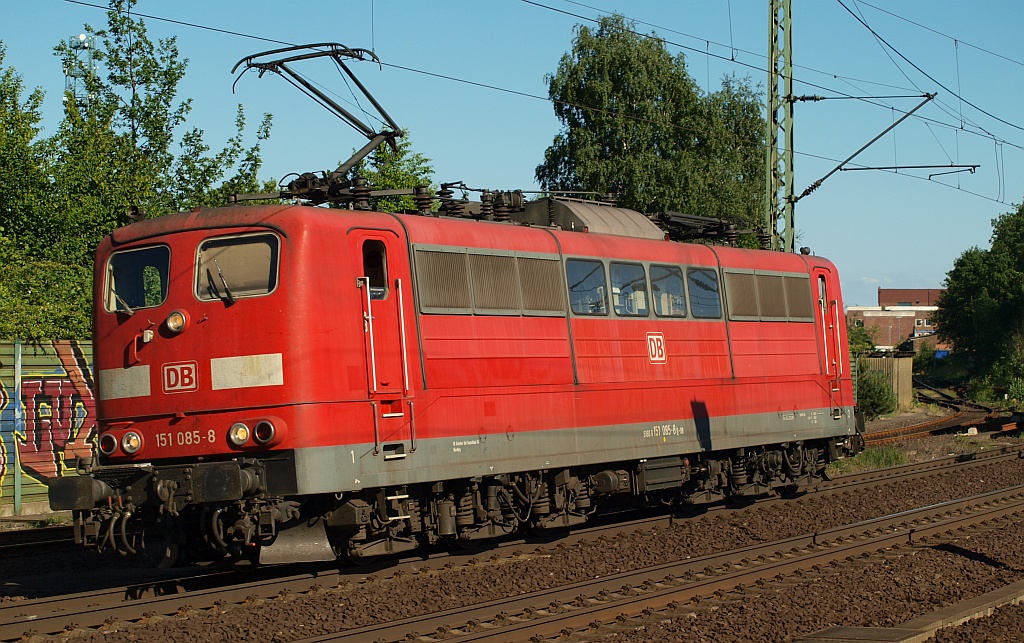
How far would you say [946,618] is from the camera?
8.58 m

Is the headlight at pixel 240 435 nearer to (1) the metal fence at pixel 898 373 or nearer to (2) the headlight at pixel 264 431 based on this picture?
(2) the headlight at pixel 264 431

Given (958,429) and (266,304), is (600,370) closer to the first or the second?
(266,304)

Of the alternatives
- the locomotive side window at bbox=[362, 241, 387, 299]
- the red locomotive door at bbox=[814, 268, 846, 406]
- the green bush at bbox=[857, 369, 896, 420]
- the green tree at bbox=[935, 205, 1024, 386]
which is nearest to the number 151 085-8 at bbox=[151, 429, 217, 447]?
the locomotive side window at bbox=[362, 241, 387, 299]

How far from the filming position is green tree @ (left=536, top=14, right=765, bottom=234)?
4041 cm

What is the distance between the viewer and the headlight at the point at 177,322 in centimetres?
1032

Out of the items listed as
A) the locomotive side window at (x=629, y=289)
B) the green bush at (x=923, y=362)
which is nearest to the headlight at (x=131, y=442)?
the locomotive side window at (x=629, y=289)

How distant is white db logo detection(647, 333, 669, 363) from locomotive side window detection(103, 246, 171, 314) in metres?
5.98

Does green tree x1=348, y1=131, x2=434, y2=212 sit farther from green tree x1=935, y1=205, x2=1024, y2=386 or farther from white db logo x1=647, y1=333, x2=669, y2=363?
green tree x1=935, y1=205, x2=1024, y2=386

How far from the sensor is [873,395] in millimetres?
36750

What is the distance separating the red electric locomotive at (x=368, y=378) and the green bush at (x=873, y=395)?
79.0 ft

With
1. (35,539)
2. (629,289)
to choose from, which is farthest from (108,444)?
(629,289)

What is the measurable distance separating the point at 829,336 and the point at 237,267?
10.6m

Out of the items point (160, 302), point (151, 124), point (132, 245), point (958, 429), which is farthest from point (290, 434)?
point (958, 429)

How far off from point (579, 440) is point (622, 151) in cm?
2965
